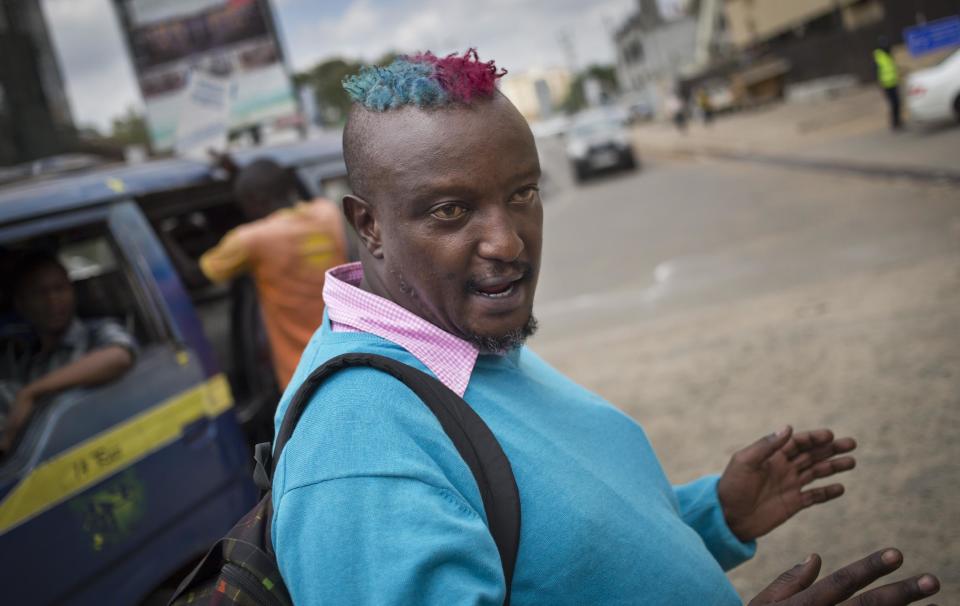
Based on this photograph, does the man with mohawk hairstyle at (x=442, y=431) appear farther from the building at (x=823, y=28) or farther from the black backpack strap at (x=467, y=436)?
the building at (x=823, y=28)

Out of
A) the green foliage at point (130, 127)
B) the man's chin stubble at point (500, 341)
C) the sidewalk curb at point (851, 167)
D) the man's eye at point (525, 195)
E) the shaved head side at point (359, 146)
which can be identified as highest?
the green foliage at point (130, 127)

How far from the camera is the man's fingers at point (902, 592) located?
1056 mm

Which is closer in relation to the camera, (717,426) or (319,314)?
(319,314)

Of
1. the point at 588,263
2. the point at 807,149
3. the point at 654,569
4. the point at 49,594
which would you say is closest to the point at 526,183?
the point at 654,569

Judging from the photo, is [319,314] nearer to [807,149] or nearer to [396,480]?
[396,480]

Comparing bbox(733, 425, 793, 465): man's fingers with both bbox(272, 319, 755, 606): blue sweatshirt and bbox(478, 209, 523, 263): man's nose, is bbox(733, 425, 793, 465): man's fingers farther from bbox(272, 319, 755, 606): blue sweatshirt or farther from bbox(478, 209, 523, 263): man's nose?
bbox(478, 209, 523, 263): man's nose

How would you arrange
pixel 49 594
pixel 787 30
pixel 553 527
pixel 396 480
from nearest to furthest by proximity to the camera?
pixel 396 480, pixel 553 527, pixel 49 594, pixel 787 30

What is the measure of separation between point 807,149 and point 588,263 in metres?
7.90

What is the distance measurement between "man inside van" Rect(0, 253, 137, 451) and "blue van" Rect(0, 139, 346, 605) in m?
0.06

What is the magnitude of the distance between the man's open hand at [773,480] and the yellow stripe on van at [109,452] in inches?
76.6

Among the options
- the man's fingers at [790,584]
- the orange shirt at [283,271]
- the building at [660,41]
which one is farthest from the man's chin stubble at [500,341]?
the building at [660,41]

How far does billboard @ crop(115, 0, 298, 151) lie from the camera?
9.24m

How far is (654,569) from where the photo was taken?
1.21 metres

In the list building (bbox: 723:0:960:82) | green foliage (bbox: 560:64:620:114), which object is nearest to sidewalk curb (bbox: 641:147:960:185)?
building (bbox: 723:0:960:82)
